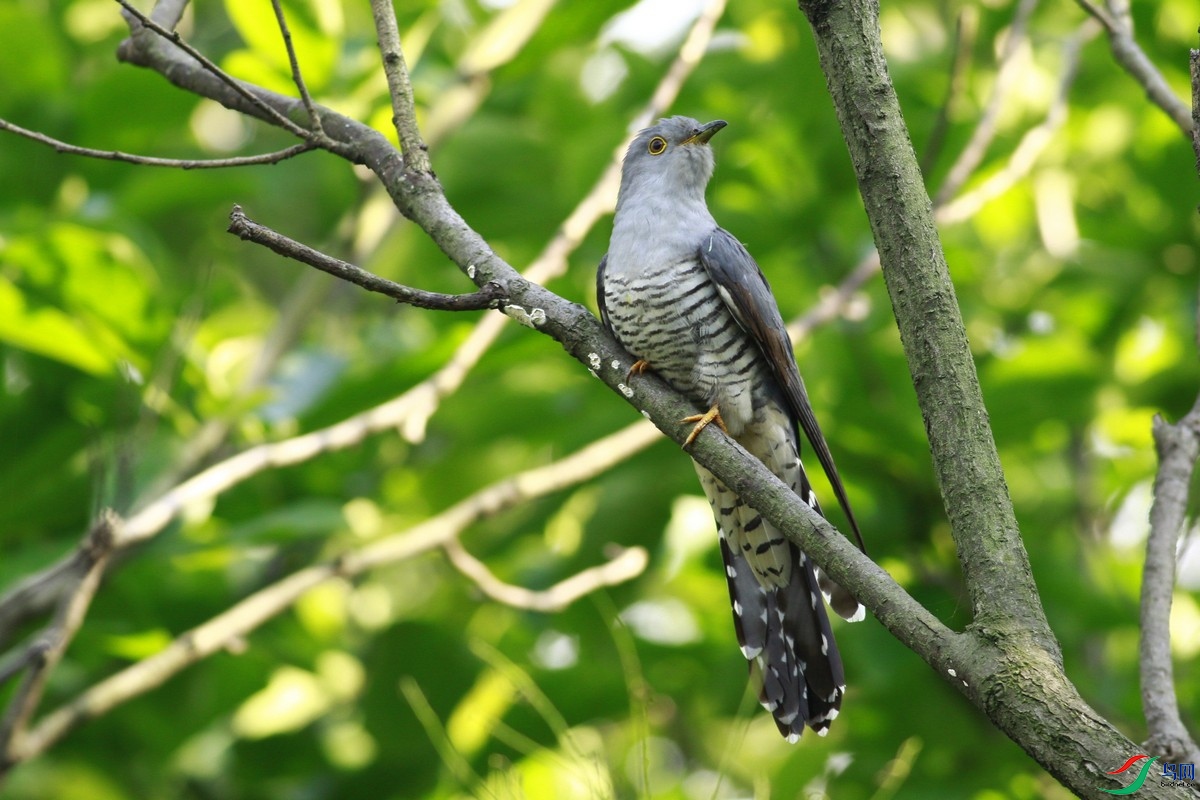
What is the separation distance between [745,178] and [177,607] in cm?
250

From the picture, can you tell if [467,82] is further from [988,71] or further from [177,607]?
[988,71]

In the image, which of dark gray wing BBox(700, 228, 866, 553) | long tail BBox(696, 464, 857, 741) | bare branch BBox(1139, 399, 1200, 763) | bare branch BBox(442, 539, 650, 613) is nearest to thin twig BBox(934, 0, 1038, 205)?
dark gray wing BBox(700, 228, 866, 553)

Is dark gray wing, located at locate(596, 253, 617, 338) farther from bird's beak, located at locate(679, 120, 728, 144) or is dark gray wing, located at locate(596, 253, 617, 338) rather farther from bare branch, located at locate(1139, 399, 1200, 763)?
bare branch, located at locate(1139, 399, 1200, 763)

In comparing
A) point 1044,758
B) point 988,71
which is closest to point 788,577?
point 1044,758

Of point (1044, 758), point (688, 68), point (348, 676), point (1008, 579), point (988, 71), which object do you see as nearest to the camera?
point (1044, 758)

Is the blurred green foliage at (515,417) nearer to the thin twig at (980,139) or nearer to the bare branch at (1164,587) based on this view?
the thin twig at (980,139)

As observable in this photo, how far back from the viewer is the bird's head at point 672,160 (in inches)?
147

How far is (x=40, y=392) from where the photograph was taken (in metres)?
3.87

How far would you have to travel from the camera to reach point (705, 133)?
3.83 metres

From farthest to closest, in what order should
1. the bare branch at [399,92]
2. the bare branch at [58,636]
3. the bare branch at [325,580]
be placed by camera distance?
the bare branch at [325,580], the bare branch at [58,636], the bare branch at [399,92]

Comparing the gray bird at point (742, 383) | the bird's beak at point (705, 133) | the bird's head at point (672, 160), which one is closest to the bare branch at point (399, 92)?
the gray bird at point (742, 383)

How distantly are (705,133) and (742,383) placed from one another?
3.19 ft

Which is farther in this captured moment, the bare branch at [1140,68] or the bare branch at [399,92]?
the bare branch at [1140,68]

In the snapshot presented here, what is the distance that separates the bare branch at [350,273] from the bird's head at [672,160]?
181 centimetres
